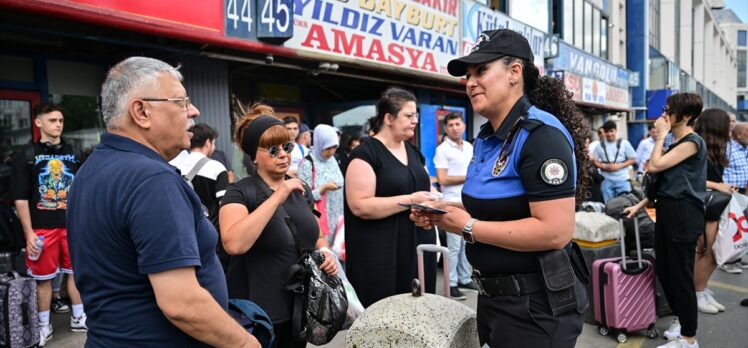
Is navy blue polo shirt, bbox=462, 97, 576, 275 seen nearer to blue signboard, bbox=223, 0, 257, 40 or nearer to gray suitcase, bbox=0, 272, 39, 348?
gray suitcase, bbox=0, 272, 39, 348

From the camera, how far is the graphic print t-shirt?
13.7 feet

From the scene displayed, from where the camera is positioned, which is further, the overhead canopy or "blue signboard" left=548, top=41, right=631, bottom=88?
"blue signboard" left=548, top=41, right=631, bottom=88

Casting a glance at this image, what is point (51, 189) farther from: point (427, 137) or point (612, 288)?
point (427, 137)

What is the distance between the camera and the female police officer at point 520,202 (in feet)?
5.77

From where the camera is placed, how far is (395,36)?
816 cm

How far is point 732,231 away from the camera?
4.65m

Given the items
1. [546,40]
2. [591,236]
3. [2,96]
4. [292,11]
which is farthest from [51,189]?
[546,40]

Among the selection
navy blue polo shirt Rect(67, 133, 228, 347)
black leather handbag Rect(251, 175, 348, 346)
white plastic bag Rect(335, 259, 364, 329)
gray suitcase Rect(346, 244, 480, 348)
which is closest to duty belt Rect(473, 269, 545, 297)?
gray suitcase Rect(346, 244, 480, 348)

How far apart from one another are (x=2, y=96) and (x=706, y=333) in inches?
270

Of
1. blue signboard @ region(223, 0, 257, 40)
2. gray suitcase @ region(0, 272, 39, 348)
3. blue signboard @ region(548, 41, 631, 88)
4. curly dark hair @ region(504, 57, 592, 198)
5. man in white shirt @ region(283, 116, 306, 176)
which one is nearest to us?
curly dark hair @ region(504, 57, 592, 198)

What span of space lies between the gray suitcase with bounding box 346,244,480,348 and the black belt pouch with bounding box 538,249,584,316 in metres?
0.51

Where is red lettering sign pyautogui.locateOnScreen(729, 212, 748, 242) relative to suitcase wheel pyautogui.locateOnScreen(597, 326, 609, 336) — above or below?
above

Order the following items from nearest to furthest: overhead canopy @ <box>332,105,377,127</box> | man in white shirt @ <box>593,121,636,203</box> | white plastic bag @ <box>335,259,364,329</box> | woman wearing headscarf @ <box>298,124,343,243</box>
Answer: white plastic bag @ <box>335,259,364,329</box> < woman wearing headscarf @ <box>298,124,343,243</box> < man in white shirt @ <box>593,121,636,203</box> < overhead canopy @ <box>332,105,377,127</box>

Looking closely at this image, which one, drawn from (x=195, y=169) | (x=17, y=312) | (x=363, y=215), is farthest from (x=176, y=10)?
(x=363, y=215)
